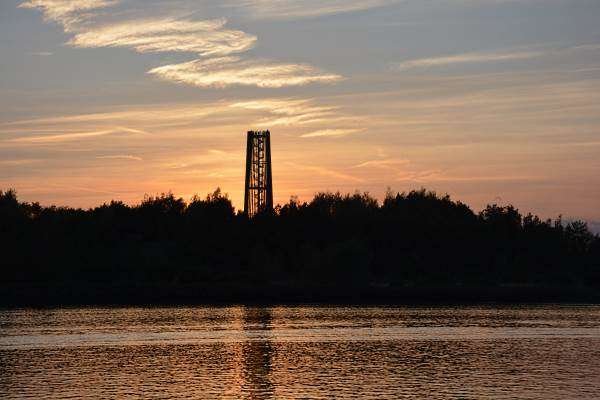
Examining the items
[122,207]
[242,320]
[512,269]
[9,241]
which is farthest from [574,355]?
[122,207]

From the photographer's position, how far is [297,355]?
3268 inches

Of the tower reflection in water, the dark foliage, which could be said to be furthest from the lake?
the dark foliage

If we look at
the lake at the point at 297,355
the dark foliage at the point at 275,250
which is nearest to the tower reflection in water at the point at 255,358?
the lake at the point at 297,355

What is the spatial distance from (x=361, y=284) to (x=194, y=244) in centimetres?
3177

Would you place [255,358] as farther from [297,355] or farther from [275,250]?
[275,250]

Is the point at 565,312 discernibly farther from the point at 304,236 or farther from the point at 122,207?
the point at 122,207

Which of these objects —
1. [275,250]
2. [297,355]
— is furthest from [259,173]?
[297,355]

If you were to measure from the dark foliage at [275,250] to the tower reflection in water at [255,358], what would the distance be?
37.2 m

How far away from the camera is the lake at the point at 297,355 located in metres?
63.3

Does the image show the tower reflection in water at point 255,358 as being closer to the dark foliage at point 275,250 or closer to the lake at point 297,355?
the lake at point 297,355

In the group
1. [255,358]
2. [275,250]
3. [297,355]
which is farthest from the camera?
[275,250]

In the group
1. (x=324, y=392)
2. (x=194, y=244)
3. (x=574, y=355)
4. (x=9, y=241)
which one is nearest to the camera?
(x=324, y=392)

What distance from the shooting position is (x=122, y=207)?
18550 cm

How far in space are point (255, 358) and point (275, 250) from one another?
93481 millimetres
